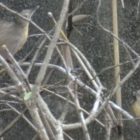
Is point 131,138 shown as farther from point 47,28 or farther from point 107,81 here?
point 47,28

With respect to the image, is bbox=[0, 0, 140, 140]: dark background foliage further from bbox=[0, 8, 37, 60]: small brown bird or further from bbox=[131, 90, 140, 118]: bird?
bbox=[0, 8, 37, 60]: small brown bird

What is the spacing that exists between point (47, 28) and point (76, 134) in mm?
649

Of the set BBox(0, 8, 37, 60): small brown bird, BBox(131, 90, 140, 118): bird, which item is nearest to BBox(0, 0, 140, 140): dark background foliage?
BBox(131, 90, 140, 118): bird

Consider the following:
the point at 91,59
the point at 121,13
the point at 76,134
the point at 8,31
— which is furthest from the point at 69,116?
the point at 8,31

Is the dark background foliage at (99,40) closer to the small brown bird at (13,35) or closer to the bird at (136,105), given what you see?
the bird at (136,105)

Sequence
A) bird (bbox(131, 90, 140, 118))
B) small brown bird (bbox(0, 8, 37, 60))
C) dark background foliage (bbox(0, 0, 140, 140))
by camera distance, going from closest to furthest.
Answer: small brown bird (bbox(0, 8, 37, 60))
bird (bbox(131, 90, 140, 118))
dark background foliage (bbox(0, 0, 140, 140))

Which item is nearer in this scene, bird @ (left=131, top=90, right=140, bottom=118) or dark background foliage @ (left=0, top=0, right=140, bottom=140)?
bird @ (left=131, top=90, right=140, bottom=118)

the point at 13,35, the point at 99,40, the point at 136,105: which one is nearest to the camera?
the point at 13,35

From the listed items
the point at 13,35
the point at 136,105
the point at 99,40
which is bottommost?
the point at 136,105

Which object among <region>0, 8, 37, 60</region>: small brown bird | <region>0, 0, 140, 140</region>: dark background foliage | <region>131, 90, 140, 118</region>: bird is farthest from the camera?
<region>0, 0, 140, 140</region>: dark background foliage

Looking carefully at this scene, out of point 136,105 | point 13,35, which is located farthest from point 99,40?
point 13,35

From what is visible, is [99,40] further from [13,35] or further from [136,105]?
[13,35]

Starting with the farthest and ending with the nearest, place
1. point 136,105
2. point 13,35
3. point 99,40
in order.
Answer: point 99,40, point 136,105, point 13,35

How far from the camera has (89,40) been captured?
11.2 ft
